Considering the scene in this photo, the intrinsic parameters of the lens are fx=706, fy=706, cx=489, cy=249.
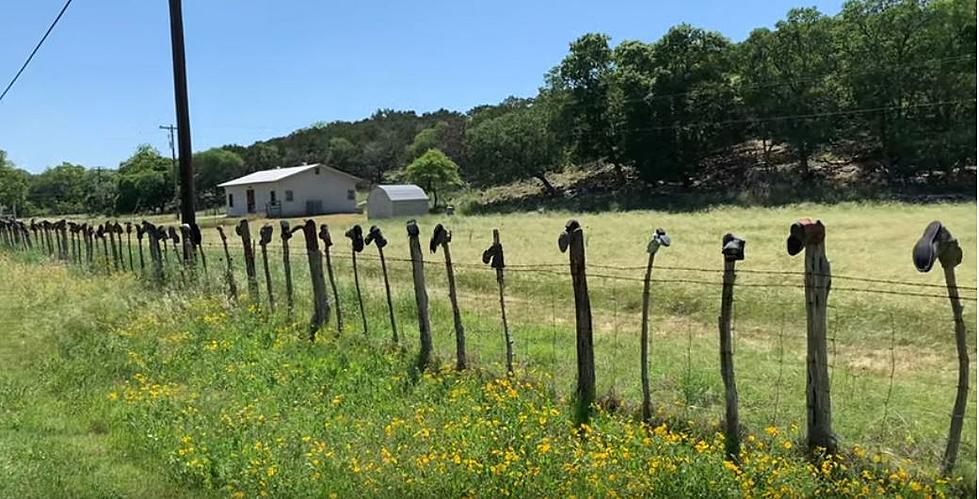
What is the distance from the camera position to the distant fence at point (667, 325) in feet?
14.1

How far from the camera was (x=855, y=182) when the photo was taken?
132ft

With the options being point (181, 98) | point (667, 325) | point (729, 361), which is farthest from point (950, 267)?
point (181, 98)

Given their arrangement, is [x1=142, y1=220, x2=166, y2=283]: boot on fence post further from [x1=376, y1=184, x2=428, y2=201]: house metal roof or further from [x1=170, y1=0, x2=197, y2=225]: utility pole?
[x1=376, y1=184, x2=428, y2=201]: house metal roof

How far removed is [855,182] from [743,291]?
111 ft

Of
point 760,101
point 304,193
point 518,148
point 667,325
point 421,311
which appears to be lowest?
point 667,325

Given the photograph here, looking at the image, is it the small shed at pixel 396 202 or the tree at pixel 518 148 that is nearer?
the small shed at pixel 396 202

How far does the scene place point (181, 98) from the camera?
12195 mm

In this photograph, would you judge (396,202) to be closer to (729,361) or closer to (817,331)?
(729,361)

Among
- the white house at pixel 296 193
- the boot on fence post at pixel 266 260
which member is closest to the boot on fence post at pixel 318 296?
the boot on fence post at pixel 266 260

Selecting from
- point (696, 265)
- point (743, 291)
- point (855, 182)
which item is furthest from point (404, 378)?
point (855, 182)

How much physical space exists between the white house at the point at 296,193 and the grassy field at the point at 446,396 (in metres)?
43.7

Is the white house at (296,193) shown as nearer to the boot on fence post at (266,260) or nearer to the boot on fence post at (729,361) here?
the boot on fence post at (266,260)

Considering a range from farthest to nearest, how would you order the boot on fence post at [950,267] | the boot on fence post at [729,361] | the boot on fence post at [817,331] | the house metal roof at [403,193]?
the house metal roof at [403,193] < the boot on fence post at [729,361] < the boot on fence post at [817,331] < the boot on fence post at [950,267]

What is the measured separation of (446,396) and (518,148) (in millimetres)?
49630
